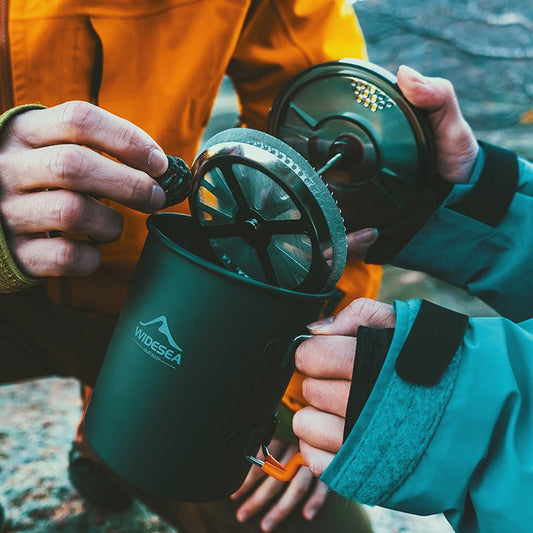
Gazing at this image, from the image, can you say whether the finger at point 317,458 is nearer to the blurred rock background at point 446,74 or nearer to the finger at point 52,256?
the finger at point 52,256

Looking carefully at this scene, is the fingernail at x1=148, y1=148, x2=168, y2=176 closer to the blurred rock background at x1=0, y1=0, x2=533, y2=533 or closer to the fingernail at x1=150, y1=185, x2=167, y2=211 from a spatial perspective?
the fingernail at x1=150, y1=185, x2=167, y2=211

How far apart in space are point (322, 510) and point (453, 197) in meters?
0.76

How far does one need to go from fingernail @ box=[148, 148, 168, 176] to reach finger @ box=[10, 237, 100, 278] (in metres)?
0.17

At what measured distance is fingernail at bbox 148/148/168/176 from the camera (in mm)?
785

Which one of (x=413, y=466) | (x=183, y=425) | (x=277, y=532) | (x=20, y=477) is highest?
(x=413, y=466)

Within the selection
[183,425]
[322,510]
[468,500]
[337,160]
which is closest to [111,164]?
[183,425]

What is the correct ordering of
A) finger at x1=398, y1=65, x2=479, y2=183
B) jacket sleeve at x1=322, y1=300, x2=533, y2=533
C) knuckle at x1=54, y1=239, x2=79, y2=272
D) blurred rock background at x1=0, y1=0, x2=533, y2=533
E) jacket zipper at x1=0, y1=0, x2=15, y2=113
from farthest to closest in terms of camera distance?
blurred rock background at x1=0, y1=0, x2=533, y2=533
finger at x1=398, y1=65, x2=479, y2=183
jacket zipper at x1=0, y1=0, x2=15, y2=113
knuckle at x1=54, y1=239, x2=79, y2=272
jacket sleeve at x1=322, y1=300, x2=533, y2=533

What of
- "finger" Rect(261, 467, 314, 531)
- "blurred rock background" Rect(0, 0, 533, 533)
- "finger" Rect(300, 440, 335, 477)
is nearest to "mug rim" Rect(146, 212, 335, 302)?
"finger" Rect(300, 440, 335, 477)

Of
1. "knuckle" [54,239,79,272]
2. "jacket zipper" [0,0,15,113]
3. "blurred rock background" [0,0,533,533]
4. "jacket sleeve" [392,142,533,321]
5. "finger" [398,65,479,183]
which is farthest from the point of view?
"blurred rock background" [0,0,533,533]

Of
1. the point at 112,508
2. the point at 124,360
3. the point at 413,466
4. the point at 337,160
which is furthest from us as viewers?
the point at 112,508

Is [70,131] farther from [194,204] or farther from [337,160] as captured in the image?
[337,160]

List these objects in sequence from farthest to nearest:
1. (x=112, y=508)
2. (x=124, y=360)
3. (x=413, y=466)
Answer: (x=112, y=508)
(x=124, y=360)
(x=413, y=466)

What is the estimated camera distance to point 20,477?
170 centimetres

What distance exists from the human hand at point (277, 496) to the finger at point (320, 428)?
510 millimetres
